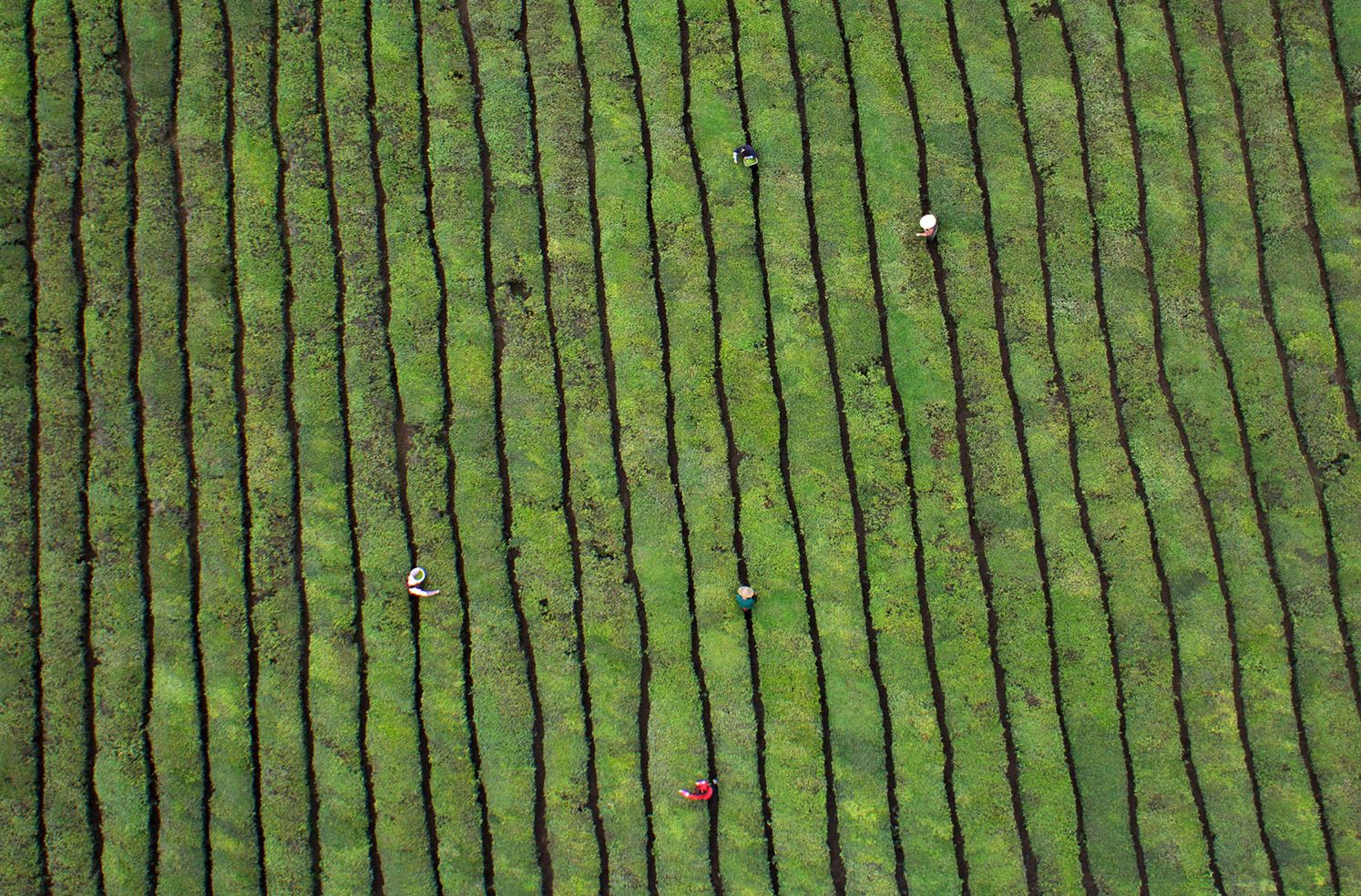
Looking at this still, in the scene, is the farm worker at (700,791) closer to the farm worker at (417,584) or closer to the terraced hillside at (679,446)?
the terraced hillside at (679,446)

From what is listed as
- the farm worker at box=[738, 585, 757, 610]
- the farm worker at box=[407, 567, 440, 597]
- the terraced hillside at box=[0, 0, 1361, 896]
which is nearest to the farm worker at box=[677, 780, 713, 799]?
the terraced hillside at box=[0, 0, 1361, 896]

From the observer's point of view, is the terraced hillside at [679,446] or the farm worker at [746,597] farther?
the farm worker at [746,597]

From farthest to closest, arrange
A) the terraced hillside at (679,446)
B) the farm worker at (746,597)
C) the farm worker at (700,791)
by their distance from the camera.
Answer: the farm worker at (746,597) → the terraced hillside at (679,446) → the farm worker at (700,791)

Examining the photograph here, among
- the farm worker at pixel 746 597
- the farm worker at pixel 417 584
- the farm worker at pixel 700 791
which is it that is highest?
the farm worker at pixel 417 584

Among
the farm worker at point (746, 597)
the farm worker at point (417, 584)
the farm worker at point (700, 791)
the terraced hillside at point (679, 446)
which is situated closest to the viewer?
the farm worker at point (700, 791)

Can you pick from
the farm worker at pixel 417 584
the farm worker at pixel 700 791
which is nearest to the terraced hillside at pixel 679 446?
the farm worker at pixel 417 584

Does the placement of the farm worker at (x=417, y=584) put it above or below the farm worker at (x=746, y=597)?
above

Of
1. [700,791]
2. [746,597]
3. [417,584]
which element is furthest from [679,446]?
[700,791]

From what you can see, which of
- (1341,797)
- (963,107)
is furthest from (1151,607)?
(963,107)

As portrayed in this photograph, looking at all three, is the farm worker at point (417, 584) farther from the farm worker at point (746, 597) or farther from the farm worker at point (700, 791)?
the farm worker at point (700, 791)
